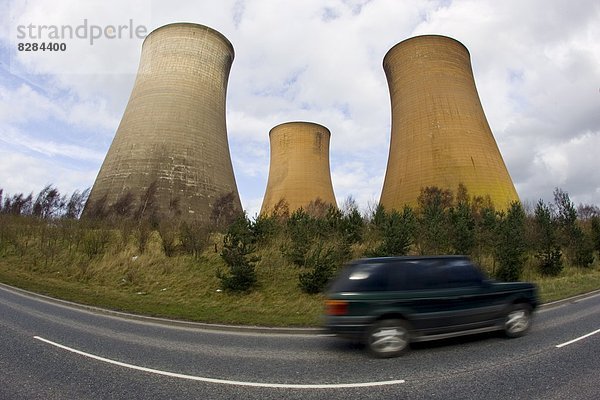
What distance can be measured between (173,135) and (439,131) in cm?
1761

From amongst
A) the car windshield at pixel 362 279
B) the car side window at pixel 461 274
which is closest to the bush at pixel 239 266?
the car windshield at pixel 362 279

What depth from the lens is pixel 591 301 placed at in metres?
9.75

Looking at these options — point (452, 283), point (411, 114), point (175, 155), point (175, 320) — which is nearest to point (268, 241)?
point (175, 320)

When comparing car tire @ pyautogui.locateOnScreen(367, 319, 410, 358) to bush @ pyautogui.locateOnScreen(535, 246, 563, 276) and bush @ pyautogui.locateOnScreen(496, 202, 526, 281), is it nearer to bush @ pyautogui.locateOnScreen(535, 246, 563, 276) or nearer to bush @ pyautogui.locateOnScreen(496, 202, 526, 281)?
bush @ pyautogui.locateOnScreen(496, 202, 526, 281)

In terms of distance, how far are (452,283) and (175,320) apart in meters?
6.05

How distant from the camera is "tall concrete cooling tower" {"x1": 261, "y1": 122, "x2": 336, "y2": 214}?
102 feet

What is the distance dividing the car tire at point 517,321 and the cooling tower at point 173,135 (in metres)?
21.0

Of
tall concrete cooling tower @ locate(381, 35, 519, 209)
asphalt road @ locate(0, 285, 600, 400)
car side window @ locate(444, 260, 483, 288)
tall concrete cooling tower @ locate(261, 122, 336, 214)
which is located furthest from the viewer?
tall concrete cooling tower @ locate(261, 122, 336, 214)

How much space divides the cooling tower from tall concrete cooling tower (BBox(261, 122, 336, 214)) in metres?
6.10

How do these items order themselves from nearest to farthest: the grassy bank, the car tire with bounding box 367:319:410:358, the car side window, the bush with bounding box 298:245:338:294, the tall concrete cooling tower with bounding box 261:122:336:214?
the car tire with bounding box 367:319:410:358 < the car side window < the grassy bank < the bush with bounding box 298:245:338:294 < the tall concrete cooling tower with bounding box 261:122:336:214

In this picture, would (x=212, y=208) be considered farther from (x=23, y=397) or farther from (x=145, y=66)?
(x=23, y=397)

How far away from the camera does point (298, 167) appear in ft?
105

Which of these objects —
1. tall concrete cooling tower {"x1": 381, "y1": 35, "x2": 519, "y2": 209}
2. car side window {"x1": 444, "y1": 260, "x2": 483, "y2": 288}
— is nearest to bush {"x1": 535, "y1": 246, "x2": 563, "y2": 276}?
tall concrete cooling tower {"x1": 381, "y1": 35, "x2": 519, "y2": 209}

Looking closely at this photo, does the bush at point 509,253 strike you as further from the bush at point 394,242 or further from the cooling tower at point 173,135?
the cooling tower at point 173,135
